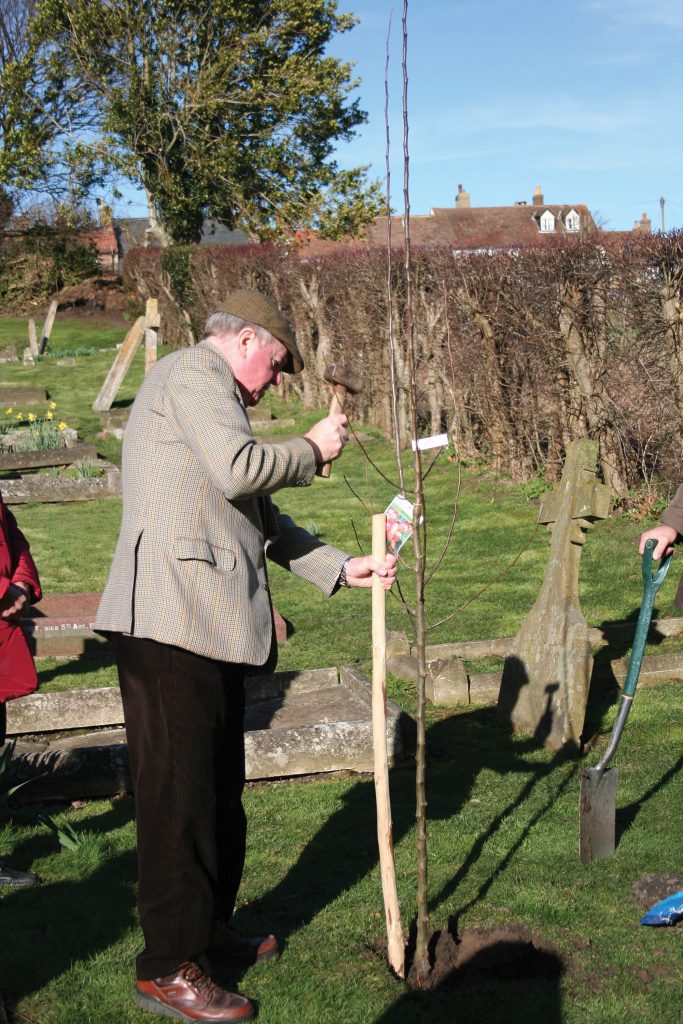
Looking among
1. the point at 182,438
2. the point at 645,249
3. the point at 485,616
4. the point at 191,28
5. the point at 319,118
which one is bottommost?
the point at 485,616

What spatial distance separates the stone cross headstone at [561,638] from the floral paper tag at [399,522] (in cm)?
213

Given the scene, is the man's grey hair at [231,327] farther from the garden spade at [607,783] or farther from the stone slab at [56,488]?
the stone slab at [56,488]

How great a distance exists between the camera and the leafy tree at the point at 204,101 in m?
34.3

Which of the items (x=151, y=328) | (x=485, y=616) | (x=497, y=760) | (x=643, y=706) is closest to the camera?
(x=497, y=760)

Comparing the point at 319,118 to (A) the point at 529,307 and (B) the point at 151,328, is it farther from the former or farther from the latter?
(A) the point at 529,307

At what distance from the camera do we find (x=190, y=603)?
320 cm

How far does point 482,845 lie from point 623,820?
626mm

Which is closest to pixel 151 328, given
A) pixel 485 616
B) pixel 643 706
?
pixel 485 616

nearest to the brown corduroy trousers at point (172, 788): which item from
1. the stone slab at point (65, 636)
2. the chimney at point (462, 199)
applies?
the stone slab at point (65, 636)

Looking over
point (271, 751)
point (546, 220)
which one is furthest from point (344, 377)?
point (546, 220)

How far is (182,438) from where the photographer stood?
3.26m

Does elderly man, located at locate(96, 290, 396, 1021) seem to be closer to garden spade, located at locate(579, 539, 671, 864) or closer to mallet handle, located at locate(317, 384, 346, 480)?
mallet handle, located at locate(317, 384, 346, 480)

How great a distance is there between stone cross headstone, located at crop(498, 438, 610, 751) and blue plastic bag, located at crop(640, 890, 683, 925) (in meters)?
1.66

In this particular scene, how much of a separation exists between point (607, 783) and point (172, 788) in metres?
1.79
